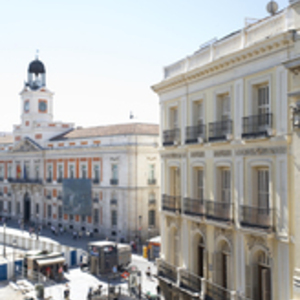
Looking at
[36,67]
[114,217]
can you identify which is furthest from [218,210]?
[36,67]

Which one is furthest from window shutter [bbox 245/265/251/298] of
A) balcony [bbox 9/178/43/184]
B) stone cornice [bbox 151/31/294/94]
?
balcony [bbox 9/178/43/184]

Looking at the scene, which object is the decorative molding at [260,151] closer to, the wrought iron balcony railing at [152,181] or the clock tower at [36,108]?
the wrought iron balcony railing at [152,181]

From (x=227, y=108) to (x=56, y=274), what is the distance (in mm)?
19134

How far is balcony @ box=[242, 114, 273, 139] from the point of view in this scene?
14745 millimetres

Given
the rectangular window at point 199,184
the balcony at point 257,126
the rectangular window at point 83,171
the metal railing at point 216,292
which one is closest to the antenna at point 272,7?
the balcony at point 257,126

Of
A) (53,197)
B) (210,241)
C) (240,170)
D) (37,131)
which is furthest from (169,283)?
(37,131)

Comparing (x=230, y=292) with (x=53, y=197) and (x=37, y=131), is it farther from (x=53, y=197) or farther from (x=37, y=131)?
(x=37, y=131)

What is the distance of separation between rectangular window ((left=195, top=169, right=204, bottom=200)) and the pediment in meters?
39.0

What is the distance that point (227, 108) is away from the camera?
17.9 meters

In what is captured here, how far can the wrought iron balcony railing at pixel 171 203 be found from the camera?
20719 mm

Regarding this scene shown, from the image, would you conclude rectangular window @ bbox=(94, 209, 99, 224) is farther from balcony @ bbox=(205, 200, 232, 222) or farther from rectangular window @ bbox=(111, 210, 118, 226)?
balcony @ bbox=(205, 200, 232, 222)

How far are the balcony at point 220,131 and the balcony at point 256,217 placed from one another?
9.66ft

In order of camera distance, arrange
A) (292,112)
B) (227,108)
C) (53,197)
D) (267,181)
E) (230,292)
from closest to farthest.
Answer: (292,112), (267,181), (230,292), (227,108), (53,197)

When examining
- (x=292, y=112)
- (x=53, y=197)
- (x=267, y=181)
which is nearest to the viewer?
(x=292, y=112)
